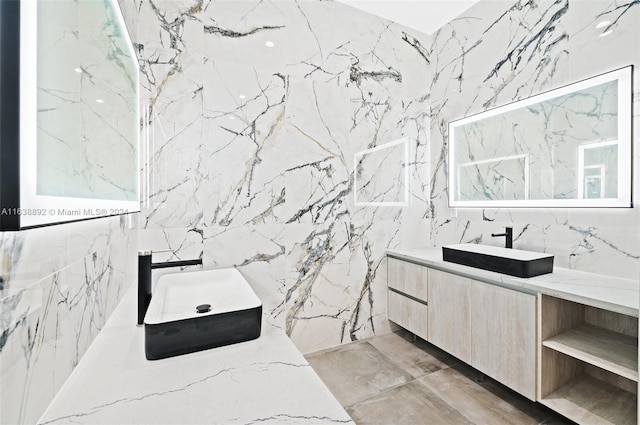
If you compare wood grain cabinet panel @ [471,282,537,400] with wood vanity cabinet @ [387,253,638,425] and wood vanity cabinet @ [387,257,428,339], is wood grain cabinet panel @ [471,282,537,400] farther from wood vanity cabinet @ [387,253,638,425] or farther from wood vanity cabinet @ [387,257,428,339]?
wood vanity cabinet @ [387,257,428,339]

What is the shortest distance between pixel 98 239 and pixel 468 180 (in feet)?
8.60

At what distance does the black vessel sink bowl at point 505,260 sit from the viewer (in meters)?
1.70

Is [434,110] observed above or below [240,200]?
above

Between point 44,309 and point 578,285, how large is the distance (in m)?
2.15

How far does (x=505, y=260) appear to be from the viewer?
69.9 inches

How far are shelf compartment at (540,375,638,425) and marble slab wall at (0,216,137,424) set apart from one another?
2.13 metres

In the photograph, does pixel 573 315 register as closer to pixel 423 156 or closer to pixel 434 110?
pixel 423 156

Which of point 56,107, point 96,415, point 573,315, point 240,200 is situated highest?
point 56,107

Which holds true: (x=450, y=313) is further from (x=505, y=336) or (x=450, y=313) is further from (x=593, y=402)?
(x=593, y=402)

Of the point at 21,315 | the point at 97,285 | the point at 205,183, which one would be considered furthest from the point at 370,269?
the point at 21,315

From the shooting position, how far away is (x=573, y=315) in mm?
Answer: 1750

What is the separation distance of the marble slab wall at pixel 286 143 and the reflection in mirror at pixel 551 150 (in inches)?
20.1

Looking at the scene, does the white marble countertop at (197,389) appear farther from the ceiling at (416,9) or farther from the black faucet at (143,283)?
the ceiling at (416,9)

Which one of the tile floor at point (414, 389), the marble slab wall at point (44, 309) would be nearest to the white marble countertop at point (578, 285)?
the tile floor at point (414, 389)
